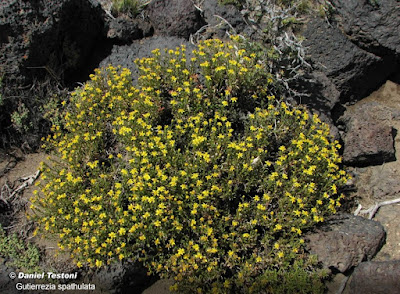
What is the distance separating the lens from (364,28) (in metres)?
6.48

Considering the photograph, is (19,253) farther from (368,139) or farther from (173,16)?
(368,139)

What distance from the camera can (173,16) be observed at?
6.32 metres

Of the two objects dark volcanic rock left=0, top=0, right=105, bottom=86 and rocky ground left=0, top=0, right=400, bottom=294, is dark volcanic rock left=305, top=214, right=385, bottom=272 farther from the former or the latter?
dark volcanic rock left=0, top=0, right=105, bottom=86

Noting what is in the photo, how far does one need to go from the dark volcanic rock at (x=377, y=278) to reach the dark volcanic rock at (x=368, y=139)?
187cm

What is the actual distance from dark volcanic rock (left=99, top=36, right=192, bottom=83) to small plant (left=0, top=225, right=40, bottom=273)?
9.29 feet

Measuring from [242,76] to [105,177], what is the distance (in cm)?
213

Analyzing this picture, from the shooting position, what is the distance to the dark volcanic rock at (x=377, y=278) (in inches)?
164

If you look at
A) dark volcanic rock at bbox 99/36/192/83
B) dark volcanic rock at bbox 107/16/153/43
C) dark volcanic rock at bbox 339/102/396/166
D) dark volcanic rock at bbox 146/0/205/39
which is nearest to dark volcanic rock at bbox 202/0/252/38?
dark volcanic rock at bbox 146/0/205/39

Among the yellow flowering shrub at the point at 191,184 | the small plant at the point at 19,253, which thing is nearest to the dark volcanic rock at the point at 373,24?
the yellow flowering shrub at the point at 191,184

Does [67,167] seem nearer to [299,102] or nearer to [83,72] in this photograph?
[83,72]

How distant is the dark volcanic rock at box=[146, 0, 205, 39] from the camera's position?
6.32m

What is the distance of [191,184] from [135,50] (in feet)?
9.14

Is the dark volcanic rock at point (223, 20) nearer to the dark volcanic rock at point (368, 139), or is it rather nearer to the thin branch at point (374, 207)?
the dark volcanic rock at point (368, 139)

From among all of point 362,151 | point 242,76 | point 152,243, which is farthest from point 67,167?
point 362,151
